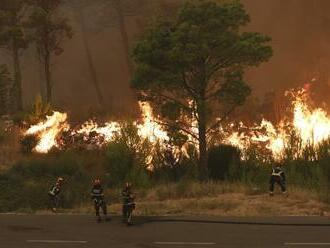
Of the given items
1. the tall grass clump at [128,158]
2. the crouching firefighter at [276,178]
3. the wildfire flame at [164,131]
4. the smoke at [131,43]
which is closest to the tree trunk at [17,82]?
the wildfire flame at [164,131]

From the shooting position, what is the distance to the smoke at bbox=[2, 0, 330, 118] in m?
60.9

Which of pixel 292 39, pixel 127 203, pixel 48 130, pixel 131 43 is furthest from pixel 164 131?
pixel 292 39

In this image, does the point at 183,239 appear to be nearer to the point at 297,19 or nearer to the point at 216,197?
the point at 216,197

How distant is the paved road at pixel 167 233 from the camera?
16.4 meters

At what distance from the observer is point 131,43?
5881 cm

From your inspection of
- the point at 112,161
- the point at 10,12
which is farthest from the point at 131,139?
the point at 10,12

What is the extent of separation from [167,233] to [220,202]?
608cm

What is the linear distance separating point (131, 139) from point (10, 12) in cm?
1915

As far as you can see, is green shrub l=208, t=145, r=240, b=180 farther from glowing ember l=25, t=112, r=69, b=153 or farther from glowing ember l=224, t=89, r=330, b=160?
glowing ember l=25, t=112, r=69, b=153

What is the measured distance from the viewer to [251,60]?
2983 centimetres

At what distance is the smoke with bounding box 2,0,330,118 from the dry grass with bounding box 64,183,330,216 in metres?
27.7

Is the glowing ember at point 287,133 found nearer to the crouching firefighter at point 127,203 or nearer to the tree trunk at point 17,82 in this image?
the crouching firefighter at point 127,203

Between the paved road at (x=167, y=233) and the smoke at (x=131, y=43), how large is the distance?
34147 mm

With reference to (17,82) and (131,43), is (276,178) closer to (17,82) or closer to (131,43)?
(17,82)
